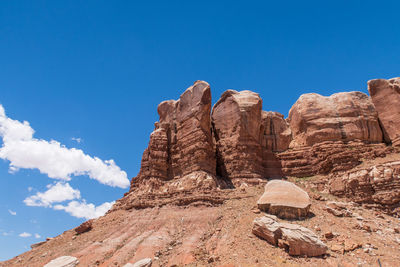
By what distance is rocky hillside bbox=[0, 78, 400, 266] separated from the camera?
16.8 m

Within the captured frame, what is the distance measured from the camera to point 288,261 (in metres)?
15.0

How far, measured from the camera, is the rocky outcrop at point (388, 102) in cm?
3291

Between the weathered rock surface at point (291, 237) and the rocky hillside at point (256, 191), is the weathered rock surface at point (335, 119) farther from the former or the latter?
the weathered rock surface at point (291, 237)

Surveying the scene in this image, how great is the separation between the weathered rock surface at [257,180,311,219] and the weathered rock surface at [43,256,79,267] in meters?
14.5

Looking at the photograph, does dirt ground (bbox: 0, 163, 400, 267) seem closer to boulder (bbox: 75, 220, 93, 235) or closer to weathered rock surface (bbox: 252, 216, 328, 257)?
Answer: weathered rock surface (bbox: 252, 216, 328, 257)

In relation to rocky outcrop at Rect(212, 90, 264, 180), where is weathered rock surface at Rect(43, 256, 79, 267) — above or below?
below

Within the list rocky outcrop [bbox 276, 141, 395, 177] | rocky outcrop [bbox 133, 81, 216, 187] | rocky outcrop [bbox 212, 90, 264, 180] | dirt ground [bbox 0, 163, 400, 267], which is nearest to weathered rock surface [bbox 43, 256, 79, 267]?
dirt ground [bbox 0, 163, 400, 267]

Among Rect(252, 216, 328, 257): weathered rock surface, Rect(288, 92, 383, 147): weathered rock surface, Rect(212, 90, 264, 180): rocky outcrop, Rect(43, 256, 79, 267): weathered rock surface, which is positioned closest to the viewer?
Rect(252, 216, 328, 257): weathered rock surface

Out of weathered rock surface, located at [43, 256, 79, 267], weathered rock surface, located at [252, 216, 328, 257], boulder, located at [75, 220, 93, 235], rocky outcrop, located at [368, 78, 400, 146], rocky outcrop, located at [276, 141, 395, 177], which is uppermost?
rocky outcrop, located at [368, 78, 400, 146]

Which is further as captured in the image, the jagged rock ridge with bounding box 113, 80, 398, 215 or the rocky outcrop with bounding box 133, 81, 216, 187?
the rocky outcrop with bounding box 133, 81, 216, 187

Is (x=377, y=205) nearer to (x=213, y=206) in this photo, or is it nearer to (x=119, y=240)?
(x=213, y=206)

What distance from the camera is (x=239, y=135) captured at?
34625mm

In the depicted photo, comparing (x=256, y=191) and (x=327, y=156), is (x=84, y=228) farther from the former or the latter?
(x=327, y=156)

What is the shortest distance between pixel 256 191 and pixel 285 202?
21.8 ft
